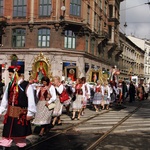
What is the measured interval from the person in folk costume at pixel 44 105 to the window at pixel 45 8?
2601 cm

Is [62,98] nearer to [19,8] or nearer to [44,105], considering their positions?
[44,105]

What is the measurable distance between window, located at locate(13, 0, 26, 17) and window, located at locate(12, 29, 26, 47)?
5.87 feet

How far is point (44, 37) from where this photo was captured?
33.8 m

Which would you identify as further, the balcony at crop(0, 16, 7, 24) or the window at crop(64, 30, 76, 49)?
the balcony at crop(0, 16, 7, 24)

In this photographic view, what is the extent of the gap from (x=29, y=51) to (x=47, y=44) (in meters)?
2.11

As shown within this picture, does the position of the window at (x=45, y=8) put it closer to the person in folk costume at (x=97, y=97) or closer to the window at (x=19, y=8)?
the window at (x=19, y=8)

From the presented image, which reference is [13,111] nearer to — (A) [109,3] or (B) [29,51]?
(B) [29,51]

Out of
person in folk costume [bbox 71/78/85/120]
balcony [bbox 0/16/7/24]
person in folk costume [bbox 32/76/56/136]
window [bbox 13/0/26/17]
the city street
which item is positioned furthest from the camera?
window [bbox 13/0/26/17]

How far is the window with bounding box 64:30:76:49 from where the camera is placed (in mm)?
34341

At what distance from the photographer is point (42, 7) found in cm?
3431

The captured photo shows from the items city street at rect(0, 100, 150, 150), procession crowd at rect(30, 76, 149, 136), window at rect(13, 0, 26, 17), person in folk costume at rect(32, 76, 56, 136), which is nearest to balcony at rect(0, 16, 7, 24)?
window at rect(13, 0, 26, 17)

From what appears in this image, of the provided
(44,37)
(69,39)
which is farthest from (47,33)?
(69,39)

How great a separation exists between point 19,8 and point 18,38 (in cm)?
342

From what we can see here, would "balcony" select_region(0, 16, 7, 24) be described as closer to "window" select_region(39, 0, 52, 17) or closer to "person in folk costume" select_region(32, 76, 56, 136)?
"window" select_region(39, 0, 52, 17)
